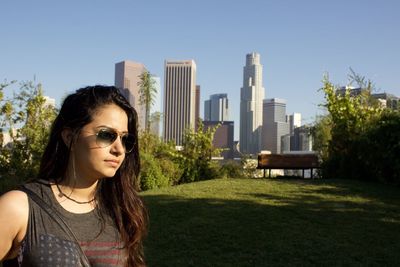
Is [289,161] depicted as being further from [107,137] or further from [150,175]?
[107,137]

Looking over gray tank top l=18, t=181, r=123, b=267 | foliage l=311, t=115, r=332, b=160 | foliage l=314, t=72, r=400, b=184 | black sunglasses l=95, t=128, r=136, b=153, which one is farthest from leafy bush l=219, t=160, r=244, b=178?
gray tank top l=18, t=181, r=123, b=267

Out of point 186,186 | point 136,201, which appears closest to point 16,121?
point 186,186

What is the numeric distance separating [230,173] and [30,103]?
8.82 m

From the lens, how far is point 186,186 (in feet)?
41.8

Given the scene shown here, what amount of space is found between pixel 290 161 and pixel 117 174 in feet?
52.3

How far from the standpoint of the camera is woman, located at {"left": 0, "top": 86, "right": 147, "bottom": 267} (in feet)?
5.66

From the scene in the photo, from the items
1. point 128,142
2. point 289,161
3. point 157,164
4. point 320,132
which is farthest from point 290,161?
point 128,142

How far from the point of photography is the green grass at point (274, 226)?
21.4 ft

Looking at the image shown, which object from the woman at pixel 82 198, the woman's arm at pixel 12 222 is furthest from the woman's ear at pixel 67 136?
the woman's arm at pixel 12 222

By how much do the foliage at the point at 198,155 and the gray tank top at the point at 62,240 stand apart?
614 inches

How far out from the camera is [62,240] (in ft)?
5.77

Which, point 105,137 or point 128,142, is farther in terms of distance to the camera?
point 128,142

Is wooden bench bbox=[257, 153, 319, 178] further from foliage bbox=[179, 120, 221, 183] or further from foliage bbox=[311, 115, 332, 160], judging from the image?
foliage bbox=[311, 115, 332, 160]

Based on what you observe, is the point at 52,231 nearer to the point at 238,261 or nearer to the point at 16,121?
the point at 238,261
